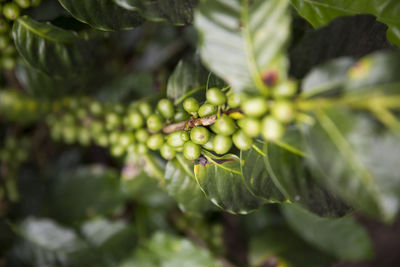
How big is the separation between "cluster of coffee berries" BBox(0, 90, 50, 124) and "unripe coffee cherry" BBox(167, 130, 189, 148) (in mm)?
1086

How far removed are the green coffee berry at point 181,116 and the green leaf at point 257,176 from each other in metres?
0.21

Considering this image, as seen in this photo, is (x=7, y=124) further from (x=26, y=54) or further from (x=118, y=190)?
(x=26, y=54)

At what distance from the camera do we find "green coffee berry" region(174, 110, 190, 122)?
2.67 feet

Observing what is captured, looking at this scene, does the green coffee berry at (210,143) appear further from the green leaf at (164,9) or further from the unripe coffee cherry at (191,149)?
the green leaf at (164,9)

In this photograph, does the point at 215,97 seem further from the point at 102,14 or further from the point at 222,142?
the point at 102,14

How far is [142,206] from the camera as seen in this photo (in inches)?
64.1

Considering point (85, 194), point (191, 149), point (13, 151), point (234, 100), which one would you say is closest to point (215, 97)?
point (234, 100)

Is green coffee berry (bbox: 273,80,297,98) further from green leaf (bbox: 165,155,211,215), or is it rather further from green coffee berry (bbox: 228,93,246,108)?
green leaf (bbox: 165,155,211,215)

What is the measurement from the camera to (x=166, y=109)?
2.74ft

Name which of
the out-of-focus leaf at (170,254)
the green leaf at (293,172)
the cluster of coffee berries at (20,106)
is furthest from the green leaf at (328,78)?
the cluster of coffee berries at (20,106)

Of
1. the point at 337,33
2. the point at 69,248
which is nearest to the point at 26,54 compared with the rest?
the point at 337,33

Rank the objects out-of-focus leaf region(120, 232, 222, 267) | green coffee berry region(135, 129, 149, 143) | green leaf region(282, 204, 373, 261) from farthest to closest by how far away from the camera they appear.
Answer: green leaf region(282, 204, 373, 261) < out-of-focus leaf region(120, 232, 222, 267) < green coffee berry region(135, 129, 149, 143)

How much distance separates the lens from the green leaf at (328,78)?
17.4 inches

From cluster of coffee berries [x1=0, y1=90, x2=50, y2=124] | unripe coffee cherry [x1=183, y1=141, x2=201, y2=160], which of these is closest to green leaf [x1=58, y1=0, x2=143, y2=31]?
unripe coffee cherry [x1=183, y1=141, x2=201, y2=160]
